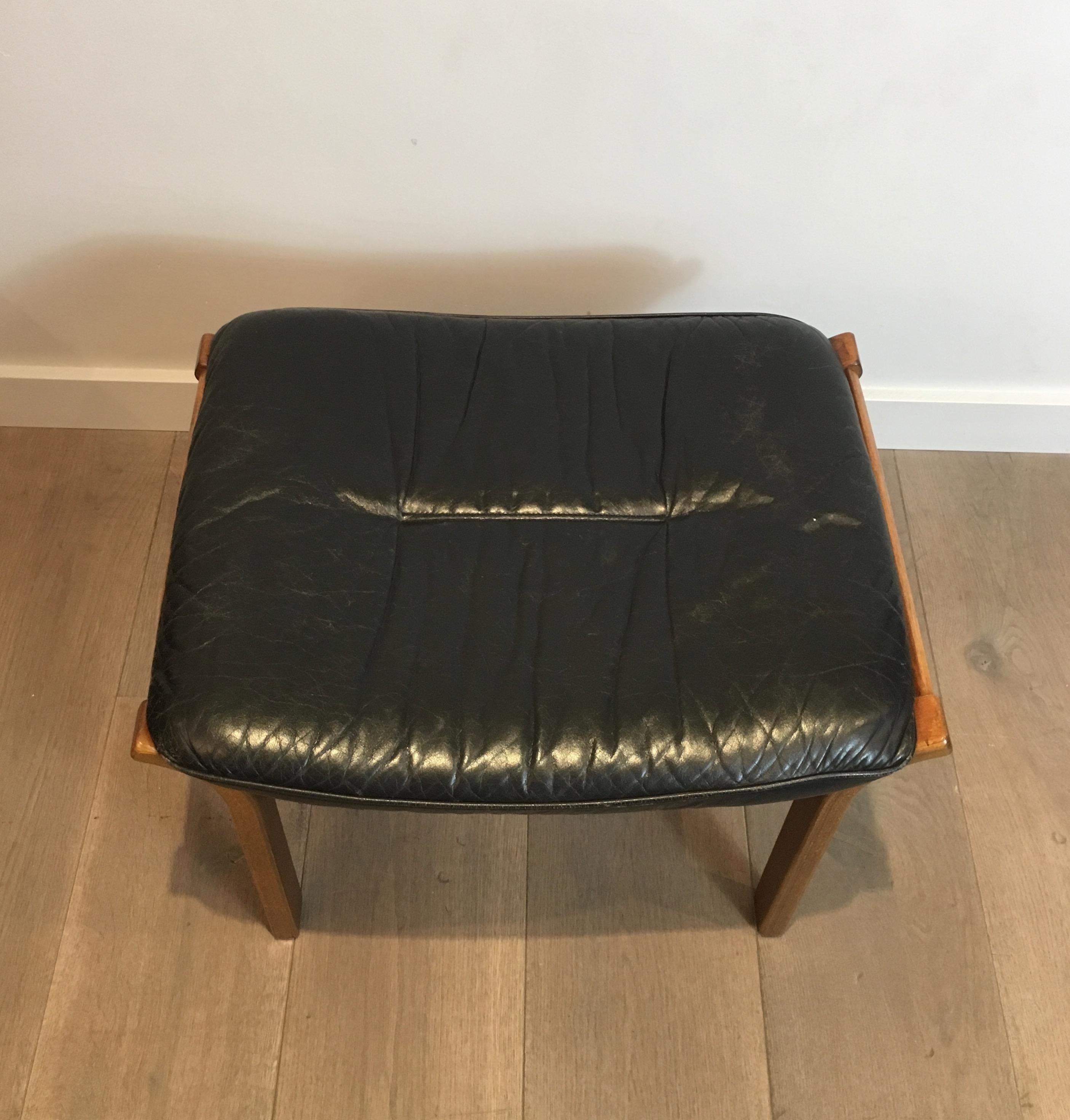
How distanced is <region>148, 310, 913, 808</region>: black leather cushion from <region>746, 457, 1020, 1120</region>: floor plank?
41 cm

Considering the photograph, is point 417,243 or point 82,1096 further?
point 417,243

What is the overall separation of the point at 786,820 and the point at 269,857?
487 millimetres

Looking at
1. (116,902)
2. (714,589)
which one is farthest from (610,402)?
(116,902)

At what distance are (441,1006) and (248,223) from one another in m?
0.86

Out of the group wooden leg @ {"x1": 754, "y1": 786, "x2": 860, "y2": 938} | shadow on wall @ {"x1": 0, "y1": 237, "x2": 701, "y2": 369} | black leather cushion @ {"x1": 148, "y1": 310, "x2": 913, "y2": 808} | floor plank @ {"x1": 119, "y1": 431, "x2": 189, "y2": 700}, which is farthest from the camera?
floor plank @ {"x1": 119, "y1": 431, "x2": 189, "y2": 700}

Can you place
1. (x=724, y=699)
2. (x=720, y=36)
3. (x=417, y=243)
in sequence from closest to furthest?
(x=724, y=699) < (x=720, y=36) < (x=417, y=243)

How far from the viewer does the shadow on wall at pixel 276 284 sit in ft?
3.62

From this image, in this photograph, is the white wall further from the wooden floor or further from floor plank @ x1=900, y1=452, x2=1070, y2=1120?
the wooden floor

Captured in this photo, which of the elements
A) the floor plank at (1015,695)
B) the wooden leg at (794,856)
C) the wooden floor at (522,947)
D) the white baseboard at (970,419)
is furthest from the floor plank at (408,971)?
the white baseboard at (970,419)

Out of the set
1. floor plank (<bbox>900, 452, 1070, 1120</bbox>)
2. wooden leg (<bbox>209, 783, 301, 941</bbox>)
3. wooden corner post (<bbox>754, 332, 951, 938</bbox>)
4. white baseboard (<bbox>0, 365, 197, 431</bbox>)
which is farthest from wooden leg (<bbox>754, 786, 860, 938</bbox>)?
white baseboard (<bbox>0, 365, 197, 431</bbox>)

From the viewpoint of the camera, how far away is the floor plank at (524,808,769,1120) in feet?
3.24

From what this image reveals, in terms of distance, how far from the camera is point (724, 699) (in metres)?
0.74

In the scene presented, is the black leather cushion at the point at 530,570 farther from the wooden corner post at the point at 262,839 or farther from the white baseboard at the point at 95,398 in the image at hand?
the white baseboard at the point at 95,398

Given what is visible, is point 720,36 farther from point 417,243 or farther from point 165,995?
point 165,995
